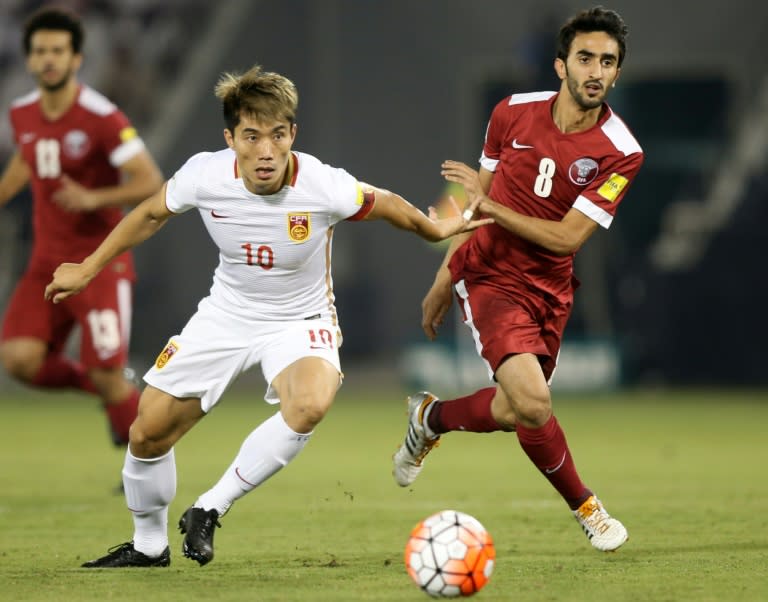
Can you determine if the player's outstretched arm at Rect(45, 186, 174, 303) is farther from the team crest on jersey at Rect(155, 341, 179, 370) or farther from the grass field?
the grass field

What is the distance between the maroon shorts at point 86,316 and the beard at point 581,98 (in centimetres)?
309

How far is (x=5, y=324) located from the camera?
26.8 ft

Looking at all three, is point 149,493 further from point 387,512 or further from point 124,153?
point 124,153

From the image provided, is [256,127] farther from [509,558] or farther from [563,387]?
[563,387]

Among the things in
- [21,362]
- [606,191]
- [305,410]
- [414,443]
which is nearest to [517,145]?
[606,191]

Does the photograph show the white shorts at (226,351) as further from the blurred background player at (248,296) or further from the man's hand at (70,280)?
the man's hand at (70,280)

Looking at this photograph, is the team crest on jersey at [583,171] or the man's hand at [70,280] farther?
the team crest on jersey at [583,171]

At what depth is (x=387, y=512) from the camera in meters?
7.21

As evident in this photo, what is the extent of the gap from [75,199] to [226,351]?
2348mm

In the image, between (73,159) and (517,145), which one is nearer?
(517,145)

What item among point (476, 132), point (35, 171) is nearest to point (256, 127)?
point (35, 171)

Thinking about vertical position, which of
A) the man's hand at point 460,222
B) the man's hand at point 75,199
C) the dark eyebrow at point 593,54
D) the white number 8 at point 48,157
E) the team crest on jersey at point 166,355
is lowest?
the team crest on jersey at point 166,355

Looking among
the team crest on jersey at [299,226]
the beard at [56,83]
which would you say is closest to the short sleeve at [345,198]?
the team crest on jersey at [299,226]

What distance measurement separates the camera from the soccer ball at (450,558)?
15.6 feet
